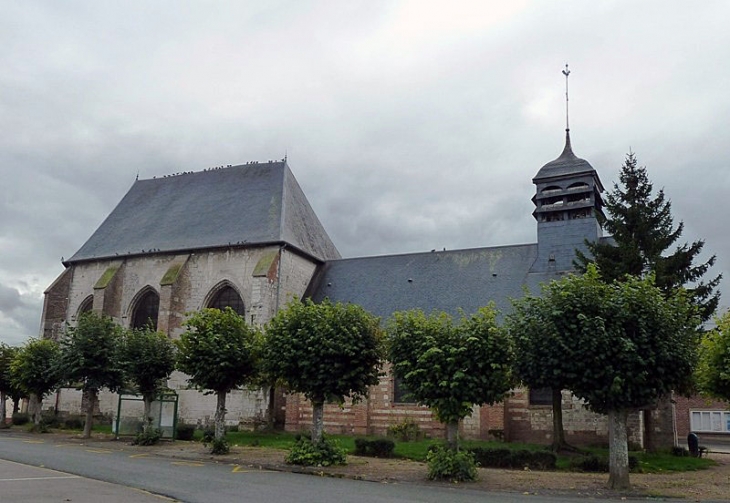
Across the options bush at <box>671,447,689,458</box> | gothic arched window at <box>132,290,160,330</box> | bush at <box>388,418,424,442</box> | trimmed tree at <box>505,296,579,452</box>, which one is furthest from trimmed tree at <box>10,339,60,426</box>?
bush at <box>671,447,689,458</box>

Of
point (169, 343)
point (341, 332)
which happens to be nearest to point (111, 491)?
point (341, 332)

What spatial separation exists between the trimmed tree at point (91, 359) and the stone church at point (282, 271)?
487cm

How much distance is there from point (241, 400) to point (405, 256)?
1079 centimetres

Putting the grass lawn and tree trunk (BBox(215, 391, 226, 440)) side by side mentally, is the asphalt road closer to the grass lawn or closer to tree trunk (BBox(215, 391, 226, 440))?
tree trunk (BBox(215, 391, 226, 440))

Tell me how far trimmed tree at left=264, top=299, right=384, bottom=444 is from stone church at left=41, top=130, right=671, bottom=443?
8.73m

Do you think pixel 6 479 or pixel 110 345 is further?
pixel 110 345

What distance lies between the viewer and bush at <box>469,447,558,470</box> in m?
17.7

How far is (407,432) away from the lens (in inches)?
1008

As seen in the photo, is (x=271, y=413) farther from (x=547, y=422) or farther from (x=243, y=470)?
(x=243, y=470)

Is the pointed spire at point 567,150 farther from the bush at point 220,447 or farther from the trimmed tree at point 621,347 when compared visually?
the bush at point 220,447

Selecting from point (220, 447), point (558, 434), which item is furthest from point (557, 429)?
point (220, 447)

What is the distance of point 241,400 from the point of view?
95.4ft

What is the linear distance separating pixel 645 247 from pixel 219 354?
624 inches

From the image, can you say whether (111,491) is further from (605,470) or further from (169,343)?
(169,343)
